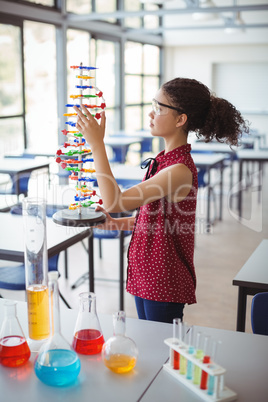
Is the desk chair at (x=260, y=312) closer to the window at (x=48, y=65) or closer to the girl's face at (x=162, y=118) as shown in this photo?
the girl's face at (x=162, y=118)

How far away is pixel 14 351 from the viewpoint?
1.21 m

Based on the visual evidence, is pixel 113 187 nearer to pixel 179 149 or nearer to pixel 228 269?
pixel 179 149

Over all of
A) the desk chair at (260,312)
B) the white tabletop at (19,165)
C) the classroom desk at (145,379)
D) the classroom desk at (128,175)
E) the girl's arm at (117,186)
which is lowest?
the desk chair at (260,312)

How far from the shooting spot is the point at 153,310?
1.67 meters

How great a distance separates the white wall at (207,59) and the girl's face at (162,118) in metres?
9.80

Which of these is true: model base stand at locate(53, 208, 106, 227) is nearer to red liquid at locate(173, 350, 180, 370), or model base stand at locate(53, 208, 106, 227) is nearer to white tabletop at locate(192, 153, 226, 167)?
red liquid at locate(173, 350, 180, 370)

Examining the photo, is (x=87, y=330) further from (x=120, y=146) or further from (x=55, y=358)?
(x=120, y=146)

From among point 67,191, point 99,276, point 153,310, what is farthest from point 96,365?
point 99,276

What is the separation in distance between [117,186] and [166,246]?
267mm

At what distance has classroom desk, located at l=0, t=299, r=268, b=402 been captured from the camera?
1099 mm

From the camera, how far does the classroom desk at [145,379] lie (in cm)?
110

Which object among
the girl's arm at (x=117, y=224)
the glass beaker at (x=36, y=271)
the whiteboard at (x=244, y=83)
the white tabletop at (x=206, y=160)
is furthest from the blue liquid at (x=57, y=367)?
the whiteboard at (x=244, y=83)

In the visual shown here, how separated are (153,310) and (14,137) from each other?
15.9 feet

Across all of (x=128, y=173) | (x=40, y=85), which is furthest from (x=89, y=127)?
(x=40, y=85)
